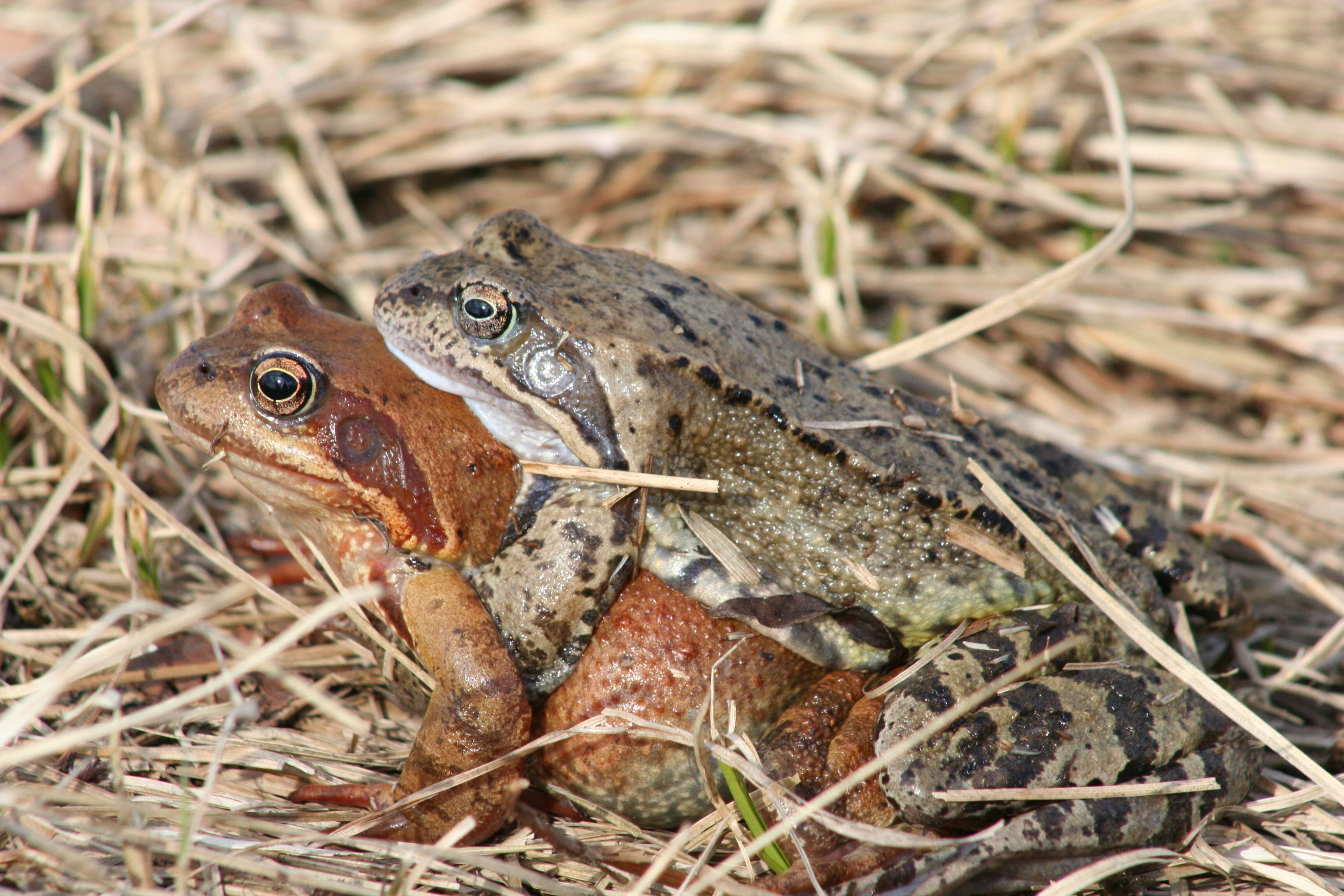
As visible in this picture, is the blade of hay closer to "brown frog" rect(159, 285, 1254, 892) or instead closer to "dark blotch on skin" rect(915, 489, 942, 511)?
Answer: "dark blotch on skin" rect(915, 489, 942, 511)

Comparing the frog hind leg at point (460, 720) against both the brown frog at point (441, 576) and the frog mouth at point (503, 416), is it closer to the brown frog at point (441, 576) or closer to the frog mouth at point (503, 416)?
the brown frog at point (441, 576)

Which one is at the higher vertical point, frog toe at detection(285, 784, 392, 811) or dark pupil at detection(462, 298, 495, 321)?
dark pupil at detection(462, 298, 495, 321)

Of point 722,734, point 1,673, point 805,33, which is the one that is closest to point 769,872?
point 722,734

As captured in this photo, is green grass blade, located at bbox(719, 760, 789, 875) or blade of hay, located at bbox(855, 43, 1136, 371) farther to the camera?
blade of hay, located at bbox(855, 43, 1136, 371)

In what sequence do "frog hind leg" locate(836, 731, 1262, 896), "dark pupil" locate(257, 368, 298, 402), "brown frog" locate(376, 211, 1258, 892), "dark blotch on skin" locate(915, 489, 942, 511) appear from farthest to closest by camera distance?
1. "dark blotch on skin" locate(915, 489, 942, 511)
2. "dark pupil" locate(257, 368, 298, 402)
3. "brown frog" locate(376, 211, 1258, 892)
4. "frog hind leg" locate(836, 731, 1262, 896)

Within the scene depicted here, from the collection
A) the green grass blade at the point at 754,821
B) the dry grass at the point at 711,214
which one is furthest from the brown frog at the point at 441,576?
the dry grass at the point at 711,214

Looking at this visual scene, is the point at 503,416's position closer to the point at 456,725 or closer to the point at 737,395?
the point at 737,395

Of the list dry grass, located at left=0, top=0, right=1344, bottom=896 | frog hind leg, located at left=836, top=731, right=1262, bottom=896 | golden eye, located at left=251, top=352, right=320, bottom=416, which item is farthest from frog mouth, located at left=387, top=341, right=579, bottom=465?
frog hind leg, located at left=836, top=731, right=1262, bottom=896

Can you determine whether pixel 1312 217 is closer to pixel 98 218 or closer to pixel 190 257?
pixel 190 257
